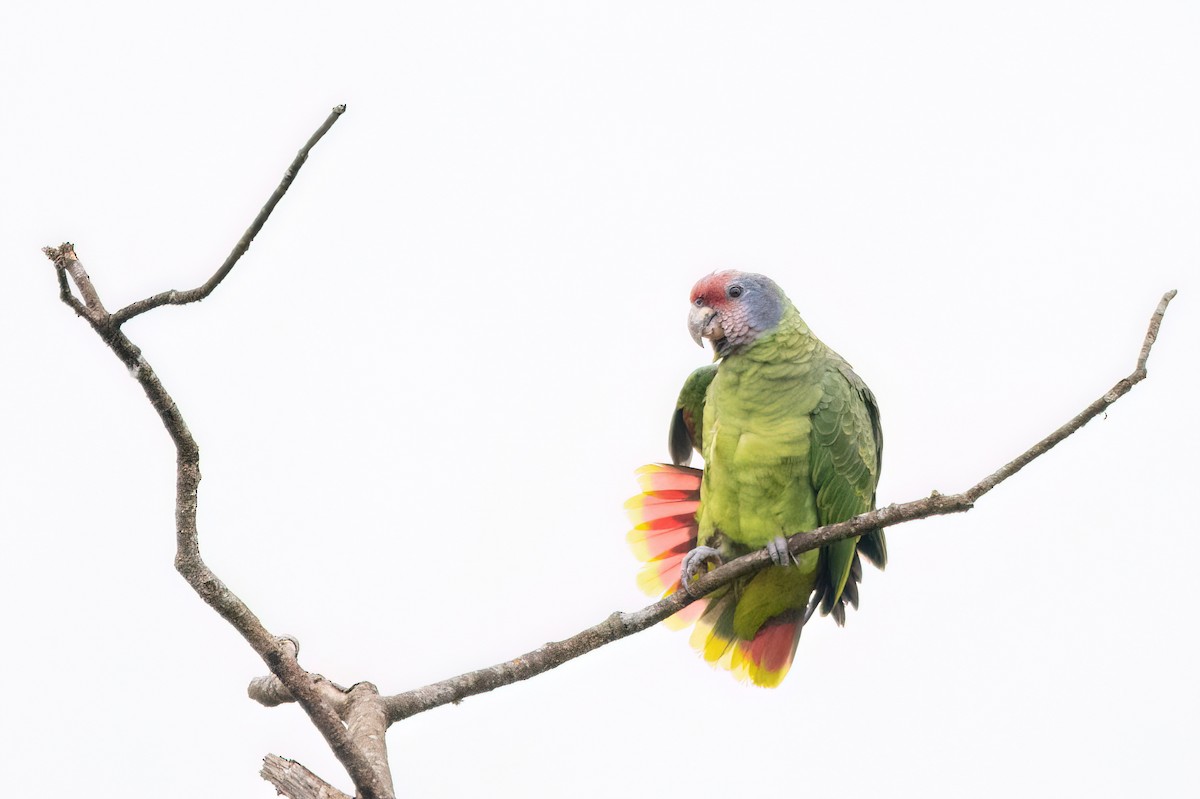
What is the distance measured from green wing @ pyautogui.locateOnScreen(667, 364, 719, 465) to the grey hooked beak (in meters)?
0.19

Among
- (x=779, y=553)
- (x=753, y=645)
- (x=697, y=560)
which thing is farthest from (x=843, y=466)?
(x=753, y=645)

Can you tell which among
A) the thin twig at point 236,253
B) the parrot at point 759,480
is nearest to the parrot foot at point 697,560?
the parrot at point 759,480

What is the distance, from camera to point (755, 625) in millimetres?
4117

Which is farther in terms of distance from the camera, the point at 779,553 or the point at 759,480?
the point at 759,480

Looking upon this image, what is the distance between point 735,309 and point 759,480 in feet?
2.22

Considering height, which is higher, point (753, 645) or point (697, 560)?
point (697, 560)

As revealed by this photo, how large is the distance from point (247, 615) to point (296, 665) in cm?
20

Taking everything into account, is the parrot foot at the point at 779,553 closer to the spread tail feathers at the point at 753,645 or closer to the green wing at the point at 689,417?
the spread tail feathers at the point at 753,645

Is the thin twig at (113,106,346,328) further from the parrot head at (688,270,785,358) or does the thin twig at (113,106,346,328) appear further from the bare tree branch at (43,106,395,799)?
the parrot head at (688,270,785,358)

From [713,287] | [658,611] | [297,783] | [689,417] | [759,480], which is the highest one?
[713,287]

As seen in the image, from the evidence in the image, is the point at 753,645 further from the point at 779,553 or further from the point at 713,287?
the point at 713,287

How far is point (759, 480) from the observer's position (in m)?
3.71

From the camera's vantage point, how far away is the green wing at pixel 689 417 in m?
4.24

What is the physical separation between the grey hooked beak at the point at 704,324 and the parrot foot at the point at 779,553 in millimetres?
854
